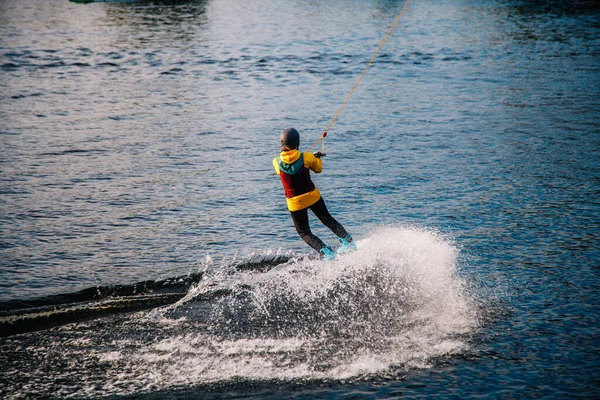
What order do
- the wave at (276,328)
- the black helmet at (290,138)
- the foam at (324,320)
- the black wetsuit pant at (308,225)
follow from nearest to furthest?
the wave at (276,328) → the foam at (324,320) → the black helmet at (290,138) → the black wetsuit pant at (308,225)

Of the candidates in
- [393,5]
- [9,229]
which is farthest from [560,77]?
[393,5]

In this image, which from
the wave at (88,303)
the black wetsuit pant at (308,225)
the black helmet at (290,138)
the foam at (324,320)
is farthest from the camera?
the black wetsuit pant at (308,225)

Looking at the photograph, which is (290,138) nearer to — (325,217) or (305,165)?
(305,165)

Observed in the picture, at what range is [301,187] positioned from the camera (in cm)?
880

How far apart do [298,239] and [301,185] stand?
2261mm

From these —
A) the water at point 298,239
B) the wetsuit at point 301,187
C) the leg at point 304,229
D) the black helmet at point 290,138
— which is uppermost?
the black helmet at point 290,138

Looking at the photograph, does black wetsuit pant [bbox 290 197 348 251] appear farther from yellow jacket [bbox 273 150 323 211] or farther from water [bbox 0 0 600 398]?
water [bbox 0 0 600 398]

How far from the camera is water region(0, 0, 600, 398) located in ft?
23.3

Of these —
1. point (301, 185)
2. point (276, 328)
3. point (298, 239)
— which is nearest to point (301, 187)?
point (301, 185)

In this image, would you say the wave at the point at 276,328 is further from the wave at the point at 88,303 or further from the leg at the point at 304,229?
the leg at the point at 304,229

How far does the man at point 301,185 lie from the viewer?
865 centimetres

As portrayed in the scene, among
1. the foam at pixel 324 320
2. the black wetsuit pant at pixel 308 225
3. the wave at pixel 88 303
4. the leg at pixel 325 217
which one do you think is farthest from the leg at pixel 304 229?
the wave at pixel 88 303

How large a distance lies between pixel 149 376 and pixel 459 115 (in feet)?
47.1

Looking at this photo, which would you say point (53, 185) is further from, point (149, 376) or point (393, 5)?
point (393, 5)
